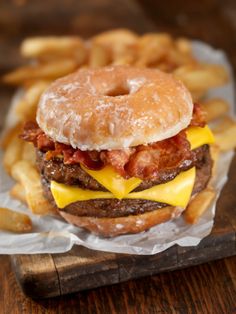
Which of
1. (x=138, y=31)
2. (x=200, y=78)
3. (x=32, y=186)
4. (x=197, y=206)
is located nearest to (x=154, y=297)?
(x=197, y=206)

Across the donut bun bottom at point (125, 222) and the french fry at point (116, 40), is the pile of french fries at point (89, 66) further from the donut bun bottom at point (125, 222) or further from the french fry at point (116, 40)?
the donut bun bottom at point (125, 222)

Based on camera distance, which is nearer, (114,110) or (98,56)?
(114,110)

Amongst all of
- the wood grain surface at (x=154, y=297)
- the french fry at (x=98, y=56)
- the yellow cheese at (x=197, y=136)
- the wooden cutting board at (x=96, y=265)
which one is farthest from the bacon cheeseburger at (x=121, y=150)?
the french fry at (x=98, y=56)

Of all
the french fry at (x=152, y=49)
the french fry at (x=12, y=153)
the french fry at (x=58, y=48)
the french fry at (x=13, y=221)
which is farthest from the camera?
the french fry at (x=58, y=48)

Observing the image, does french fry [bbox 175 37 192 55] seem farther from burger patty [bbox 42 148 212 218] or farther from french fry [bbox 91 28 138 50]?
burger patty [bbox 42 148 212 218]

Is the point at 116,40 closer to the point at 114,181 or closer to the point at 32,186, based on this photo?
the point at 32,186

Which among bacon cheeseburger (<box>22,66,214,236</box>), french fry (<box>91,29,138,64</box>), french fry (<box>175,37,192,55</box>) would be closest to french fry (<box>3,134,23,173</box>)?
bacon cheeseburger (<box>22,66,214,236</box>)
